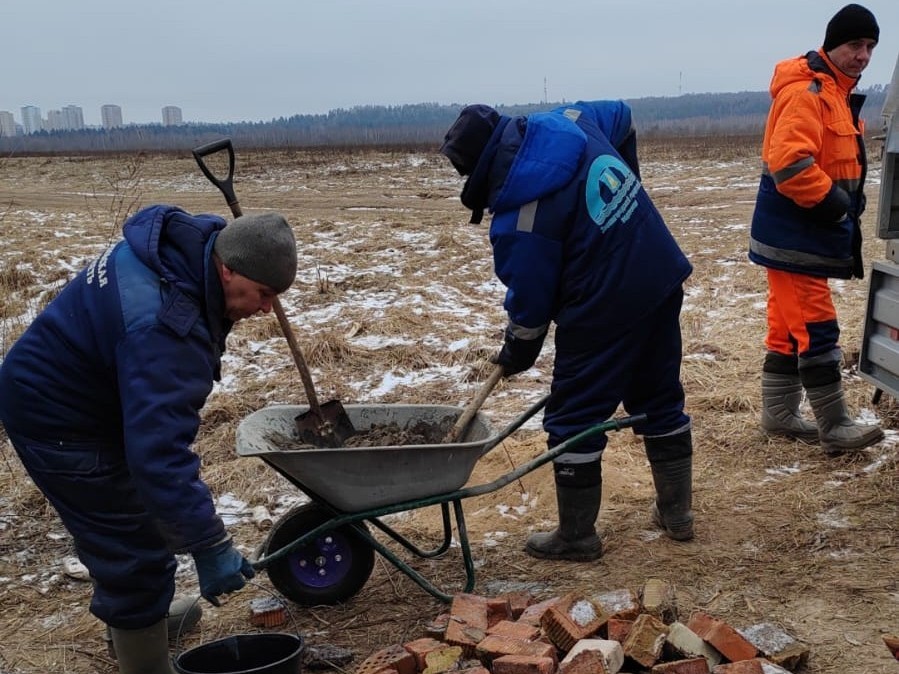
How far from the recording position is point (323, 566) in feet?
11.8

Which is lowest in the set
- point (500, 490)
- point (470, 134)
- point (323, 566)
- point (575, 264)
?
point (500, 490)

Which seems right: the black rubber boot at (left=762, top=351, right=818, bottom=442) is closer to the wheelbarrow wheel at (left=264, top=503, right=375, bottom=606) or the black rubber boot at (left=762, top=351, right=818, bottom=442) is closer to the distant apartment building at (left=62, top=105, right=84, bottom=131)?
the wheelbarrow wheel at (left=264, top=503, right=375, bottom=606)

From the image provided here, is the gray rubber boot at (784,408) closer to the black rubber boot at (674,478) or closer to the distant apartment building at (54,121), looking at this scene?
the black rubber boot at (674,478)

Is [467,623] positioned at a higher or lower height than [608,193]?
lower

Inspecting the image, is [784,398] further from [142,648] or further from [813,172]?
[142,648]

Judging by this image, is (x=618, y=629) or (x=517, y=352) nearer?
(x=618, y=629)

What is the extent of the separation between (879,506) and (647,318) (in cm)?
164

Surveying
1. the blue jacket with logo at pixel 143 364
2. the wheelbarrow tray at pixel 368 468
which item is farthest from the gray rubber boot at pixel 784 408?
the blue jacket with logo at pixel 143 364

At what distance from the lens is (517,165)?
334cm

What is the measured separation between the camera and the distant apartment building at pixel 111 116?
416 feet

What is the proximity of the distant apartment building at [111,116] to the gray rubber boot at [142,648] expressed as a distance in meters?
136

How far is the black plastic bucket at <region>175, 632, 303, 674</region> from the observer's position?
2.90m

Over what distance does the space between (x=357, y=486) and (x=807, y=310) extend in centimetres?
263

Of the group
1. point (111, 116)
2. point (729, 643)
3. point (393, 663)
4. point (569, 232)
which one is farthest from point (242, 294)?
point (111, 116)
